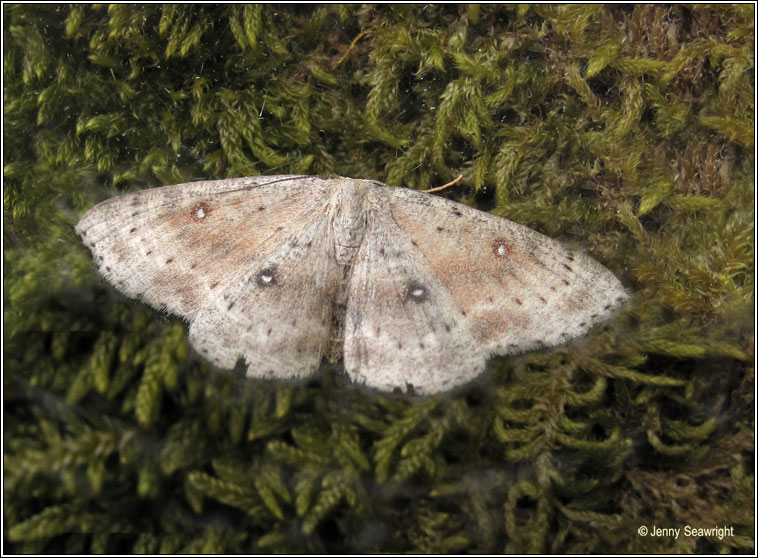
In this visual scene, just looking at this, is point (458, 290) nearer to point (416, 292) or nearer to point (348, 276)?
point (416, 292)

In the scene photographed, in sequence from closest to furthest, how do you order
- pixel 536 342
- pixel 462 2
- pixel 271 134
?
pixel 536 342 < pixel 462 2 < pixel 271 134

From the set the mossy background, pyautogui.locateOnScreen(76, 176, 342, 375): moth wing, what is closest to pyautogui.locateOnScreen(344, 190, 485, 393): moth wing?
pyautogui.locateOnScreen(76, 176, 342, 375): moth wing

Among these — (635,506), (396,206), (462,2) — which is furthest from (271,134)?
(635,506)

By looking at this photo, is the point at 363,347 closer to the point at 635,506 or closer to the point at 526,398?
the point at 526,398

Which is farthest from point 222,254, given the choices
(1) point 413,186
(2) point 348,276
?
(1) point 413,186

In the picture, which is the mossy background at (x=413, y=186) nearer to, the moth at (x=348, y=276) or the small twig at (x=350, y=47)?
the small twig at (x=350, y=47)

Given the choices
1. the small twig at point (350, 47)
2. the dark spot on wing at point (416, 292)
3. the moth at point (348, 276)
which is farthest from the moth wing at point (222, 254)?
the small twig at point (350, 47)

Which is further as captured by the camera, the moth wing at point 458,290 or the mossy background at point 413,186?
the mossy background at point 413,186

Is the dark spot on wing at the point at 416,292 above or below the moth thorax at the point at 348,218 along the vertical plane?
below
